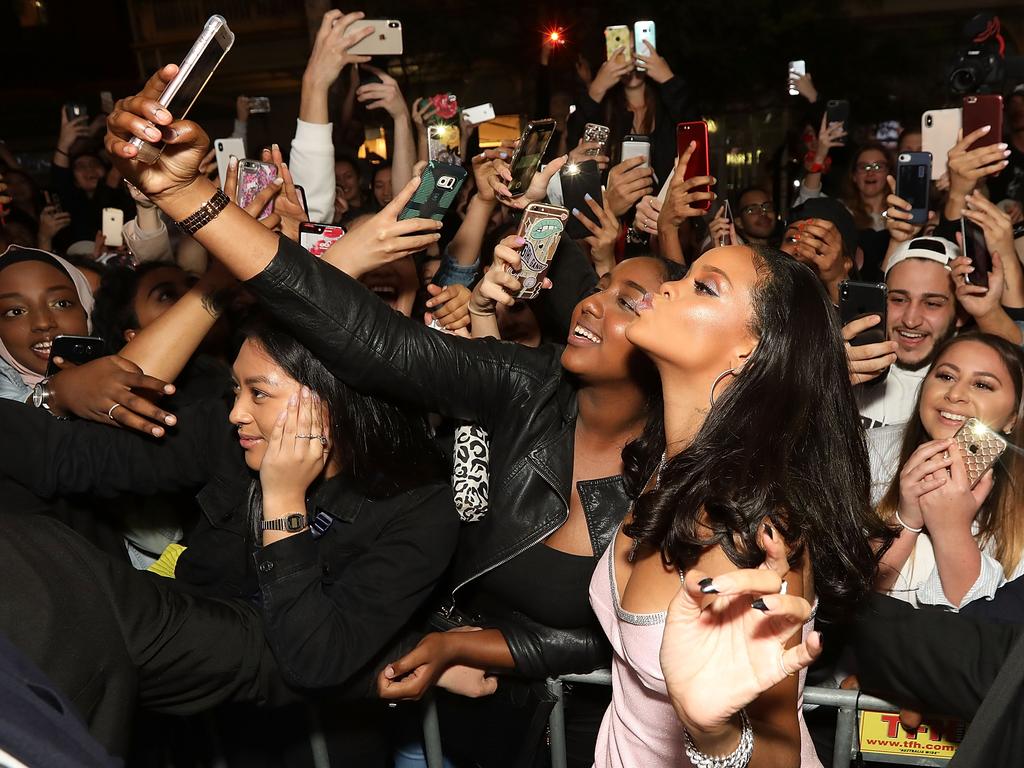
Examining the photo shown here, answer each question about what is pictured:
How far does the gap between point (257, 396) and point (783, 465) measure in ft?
4.00

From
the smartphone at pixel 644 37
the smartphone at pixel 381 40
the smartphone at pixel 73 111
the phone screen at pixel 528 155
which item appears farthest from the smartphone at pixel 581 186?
the smartphone at pixel 73 111

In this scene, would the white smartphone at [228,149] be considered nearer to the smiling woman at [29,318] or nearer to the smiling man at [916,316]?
the smiling woman at [29,318]

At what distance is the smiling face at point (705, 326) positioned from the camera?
5.98 ft

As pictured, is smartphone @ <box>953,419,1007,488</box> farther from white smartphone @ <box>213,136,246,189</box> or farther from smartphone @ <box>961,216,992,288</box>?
white smartphone @ <box>213,136,246,189</box>

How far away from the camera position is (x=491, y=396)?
231 cm

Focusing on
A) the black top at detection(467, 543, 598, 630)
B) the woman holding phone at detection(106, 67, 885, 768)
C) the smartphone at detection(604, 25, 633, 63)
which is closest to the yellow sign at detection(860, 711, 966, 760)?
the woman holding phone at detection(106, 67, 885, 768)

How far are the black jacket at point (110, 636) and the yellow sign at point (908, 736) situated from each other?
145cm

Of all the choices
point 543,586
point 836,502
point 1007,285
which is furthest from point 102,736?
point 1007,285

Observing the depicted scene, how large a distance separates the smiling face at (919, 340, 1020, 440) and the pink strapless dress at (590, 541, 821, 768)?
124 centimetres

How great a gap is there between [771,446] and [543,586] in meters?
0.74

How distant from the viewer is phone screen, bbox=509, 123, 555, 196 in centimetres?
295

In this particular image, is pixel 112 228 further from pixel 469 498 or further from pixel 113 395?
pixel 469 498

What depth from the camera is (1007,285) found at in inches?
Answer: 130

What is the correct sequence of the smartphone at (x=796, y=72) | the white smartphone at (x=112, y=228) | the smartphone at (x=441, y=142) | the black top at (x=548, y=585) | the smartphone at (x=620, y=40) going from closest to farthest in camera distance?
1. the black top at (x=548, y=585)
2. the smartphone at (x=441, y=142)
3. the white smartphone at (x=112, y=228)
4. the smartphone at (x=620, y=40)
5. the smartphone at (x=796, y=72)
